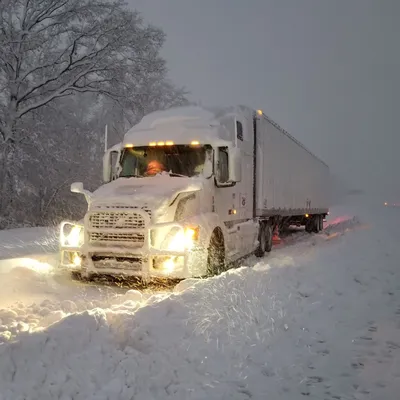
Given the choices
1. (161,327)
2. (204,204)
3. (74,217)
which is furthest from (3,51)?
(161,327)

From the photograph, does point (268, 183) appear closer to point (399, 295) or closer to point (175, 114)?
point (175, 114)

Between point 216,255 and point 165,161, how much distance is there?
2.04m

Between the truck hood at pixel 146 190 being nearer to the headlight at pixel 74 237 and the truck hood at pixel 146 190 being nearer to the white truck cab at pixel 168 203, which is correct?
the white truck cab at pixel 168 203

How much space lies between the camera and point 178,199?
7.80 meters

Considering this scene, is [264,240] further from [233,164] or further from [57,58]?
[57,58]

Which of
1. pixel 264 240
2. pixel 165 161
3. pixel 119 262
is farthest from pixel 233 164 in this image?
pixel 264 240

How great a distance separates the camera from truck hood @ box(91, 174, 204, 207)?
7613 millimetres

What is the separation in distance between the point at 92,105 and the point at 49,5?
12735mm

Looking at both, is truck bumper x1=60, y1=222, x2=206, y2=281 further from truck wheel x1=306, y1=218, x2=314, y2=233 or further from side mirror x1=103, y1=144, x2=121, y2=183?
truck wheel x1=306, y1=218, x2=314, y2=233

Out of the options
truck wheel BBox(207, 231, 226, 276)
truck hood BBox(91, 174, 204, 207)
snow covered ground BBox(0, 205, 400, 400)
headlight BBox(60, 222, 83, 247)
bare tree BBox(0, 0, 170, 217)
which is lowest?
snow covered ground BBox(0, 205, 400, 400)

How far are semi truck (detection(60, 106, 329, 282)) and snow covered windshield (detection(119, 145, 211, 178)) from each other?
0.02 meters

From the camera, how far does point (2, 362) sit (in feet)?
12.2

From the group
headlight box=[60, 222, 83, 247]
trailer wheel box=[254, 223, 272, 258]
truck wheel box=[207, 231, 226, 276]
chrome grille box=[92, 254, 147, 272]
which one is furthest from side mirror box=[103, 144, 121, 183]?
trailer wheel box=[254, 223, 272, 258]

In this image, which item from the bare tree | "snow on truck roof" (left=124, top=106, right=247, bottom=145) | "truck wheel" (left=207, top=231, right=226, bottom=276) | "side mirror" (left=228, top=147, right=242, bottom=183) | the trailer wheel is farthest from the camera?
the bare tree
